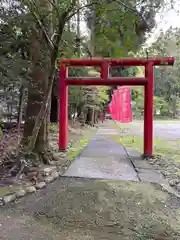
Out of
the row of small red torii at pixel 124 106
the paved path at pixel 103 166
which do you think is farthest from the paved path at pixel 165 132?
the paved path at pixel 103 166

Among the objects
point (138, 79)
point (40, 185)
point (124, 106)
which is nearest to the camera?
point (40, 185)

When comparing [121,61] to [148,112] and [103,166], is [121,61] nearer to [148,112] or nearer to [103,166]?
[148,112]

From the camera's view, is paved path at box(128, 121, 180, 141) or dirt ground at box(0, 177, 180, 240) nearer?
dirt ground at box(0, 177, 180, 240)

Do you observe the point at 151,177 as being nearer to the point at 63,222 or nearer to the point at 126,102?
the point at 63,222

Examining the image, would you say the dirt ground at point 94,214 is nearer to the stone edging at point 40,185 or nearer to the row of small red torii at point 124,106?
the stone edging at point 40,185

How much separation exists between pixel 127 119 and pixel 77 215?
7.35 meters

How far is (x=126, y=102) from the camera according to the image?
32.4ft

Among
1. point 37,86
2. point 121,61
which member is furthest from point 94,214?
point 121,61

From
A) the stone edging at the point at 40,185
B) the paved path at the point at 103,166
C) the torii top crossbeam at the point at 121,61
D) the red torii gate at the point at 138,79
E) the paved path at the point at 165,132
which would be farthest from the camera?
the paved path at the point at 165,132

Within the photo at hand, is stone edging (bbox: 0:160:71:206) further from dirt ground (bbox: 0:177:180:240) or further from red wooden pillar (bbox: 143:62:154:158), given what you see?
red wooden pillar (bbox: 143:62:154:158)

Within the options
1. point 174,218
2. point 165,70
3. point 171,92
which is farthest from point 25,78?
point 171,92

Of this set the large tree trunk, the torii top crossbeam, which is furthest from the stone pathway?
the torii top crossbeam

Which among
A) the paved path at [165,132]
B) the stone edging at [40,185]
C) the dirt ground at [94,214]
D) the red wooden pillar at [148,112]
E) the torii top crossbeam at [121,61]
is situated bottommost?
the dirt ground at [94,214]

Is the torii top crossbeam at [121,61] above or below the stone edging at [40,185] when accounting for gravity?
above
